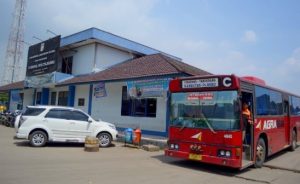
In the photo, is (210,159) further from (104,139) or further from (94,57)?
(94,57)

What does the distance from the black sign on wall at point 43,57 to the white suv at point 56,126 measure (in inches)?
448

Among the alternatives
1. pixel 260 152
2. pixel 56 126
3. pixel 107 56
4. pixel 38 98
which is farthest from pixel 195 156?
pixel 38 98

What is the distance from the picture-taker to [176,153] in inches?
398

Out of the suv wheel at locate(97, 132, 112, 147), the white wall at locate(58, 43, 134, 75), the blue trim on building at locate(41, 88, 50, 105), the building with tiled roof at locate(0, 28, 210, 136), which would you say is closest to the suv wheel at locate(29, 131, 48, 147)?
the suv wheel at locate(97, 132, 112, 147)

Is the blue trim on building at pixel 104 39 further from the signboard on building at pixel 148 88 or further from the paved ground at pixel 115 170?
the paved ground at pixel 115 170

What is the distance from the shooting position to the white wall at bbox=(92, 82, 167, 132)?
17.6 metres

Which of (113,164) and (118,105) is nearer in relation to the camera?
(113,164)

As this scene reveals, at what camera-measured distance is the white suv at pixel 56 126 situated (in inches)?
528

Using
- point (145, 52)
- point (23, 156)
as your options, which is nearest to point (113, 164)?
point (23, 156)

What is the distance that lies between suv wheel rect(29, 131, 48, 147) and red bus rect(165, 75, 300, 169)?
619 centimetres

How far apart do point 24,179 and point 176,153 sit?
4724 mm

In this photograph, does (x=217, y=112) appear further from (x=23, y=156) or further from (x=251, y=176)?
(x=23, y=156)

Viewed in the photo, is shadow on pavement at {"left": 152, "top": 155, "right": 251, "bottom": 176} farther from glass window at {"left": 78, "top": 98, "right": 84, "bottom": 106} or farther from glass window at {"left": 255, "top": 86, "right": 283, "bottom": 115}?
glass window at {"left": 78, "top": 98, "right": 84, "bottom": 106}

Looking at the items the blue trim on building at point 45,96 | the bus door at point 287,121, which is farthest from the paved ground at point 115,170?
the blue trim on building at point 45,96
